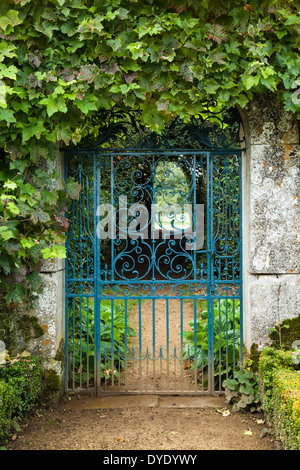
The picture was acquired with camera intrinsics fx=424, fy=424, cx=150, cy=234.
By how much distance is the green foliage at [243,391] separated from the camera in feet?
13.0

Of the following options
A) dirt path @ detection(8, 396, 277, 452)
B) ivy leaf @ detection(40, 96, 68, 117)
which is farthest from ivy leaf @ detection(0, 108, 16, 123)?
dirt path @ detection(8, 396, 277, 452)

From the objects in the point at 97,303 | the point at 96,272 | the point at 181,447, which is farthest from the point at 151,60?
the point at 181,447

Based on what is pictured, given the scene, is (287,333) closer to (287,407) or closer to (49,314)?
(287,407)

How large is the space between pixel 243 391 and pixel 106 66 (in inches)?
126

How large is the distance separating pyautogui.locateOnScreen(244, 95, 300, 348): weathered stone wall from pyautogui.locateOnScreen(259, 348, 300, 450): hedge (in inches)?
16.5

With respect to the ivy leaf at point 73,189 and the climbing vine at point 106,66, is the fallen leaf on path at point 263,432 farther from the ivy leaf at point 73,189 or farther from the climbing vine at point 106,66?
the ivy leaf at point 73,189

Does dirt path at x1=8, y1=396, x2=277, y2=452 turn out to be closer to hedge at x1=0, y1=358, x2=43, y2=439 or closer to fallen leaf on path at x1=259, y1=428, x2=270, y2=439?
fallen leaf on path at x1=259, y1=428, x2=270, y2=439

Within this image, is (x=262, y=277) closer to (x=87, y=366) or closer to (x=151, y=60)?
(x=87, y=366)

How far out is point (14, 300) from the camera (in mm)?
3768

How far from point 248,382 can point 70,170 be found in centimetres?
275

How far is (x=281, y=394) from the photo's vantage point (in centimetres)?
314

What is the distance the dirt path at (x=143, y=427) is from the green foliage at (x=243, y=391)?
0.09 meters

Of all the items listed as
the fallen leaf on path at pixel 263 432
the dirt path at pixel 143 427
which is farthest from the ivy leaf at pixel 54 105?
the fallen leaf on path at pixel 263 432

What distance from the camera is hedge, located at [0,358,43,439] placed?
328cm
